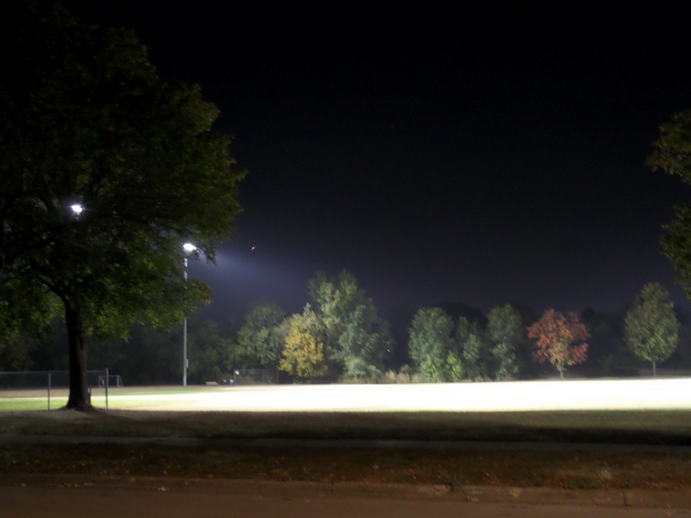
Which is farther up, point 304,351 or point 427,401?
point 304,351

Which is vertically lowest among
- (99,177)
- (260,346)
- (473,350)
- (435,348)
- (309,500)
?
(309,500)

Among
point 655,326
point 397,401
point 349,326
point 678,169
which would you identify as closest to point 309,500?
point 678,169

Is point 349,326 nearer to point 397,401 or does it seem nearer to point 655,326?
point 655,326

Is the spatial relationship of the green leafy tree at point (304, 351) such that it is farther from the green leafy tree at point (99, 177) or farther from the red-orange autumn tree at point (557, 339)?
the green leafy tree at point (99, 177)

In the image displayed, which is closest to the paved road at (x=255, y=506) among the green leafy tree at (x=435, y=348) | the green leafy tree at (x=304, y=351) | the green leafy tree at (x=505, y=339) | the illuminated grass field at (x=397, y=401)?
the illuminated grass field at (x=397, y=401)

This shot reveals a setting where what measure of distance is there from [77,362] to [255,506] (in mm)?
17915

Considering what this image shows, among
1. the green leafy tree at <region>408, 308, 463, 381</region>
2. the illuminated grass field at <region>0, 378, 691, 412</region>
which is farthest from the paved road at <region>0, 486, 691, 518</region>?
the green leafy tree at <region>408, 308, 463, 381</region>

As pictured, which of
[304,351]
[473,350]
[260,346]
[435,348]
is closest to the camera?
[304,351]

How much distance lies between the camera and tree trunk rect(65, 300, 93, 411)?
87.2ft

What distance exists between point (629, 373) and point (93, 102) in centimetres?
8909

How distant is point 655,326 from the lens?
8688cm

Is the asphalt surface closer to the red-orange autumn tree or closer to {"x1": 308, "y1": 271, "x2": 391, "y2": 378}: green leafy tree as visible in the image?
{"x1": 308, "y1": 271, "x2": 391, "y2": 378}: green leafy tree

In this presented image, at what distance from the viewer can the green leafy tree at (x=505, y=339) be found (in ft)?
277

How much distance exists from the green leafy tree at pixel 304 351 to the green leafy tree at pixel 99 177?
53557 millimetres
